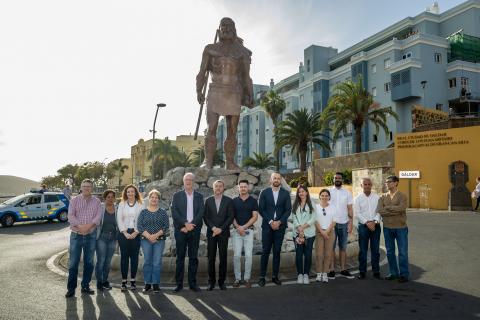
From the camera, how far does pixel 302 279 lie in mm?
6328

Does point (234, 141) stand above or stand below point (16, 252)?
above

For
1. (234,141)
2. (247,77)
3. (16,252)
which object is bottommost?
(16,252)

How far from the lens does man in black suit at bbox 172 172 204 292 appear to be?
19.9 ft

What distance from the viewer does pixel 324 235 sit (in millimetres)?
6492

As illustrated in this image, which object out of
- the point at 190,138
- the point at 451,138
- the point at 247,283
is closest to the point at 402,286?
the point at 247,283

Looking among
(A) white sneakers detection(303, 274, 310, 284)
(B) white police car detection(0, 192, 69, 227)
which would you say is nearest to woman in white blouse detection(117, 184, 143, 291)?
(A) white sneakers detection(303, 274, 310, 284)

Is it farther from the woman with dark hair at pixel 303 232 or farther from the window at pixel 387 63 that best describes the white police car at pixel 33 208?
the window at pixel 387 63

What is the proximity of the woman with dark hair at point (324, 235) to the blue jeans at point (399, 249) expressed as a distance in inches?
37.6

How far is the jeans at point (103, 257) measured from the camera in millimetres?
6145

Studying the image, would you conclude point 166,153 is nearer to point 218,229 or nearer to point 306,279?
point 218,229

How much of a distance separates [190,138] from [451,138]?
7520 cm

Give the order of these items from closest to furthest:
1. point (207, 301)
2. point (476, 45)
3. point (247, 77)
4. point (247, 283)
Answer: point (207, 301)
point (247, 283)
point (247, 77)
point (476, 45)

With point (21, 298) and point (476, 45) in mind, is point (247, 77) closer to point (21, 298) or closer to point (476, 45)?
point (21, 298)

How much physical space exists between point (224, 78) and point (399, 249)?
205 inches
